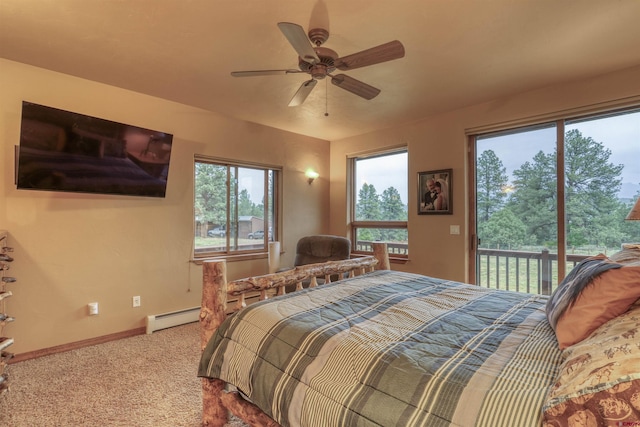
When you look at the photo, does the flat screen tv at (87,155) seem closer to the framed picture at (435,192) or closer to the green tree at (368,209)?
the green tree at (368,209)

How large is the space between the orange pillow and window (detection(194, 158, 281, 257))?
12.0 feet

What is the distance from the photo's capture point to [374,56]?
6.13 feet

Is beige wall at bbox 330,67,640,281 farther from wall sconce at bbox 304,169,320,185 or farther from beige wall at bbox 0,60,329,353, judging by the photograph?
beige wall at bbox 0,60,329,353

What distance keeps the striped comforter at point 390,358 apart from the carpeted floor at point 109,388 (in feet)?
2.35

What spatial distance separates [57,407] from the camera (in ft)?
6.60

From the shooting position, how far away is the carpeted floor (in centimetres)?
190

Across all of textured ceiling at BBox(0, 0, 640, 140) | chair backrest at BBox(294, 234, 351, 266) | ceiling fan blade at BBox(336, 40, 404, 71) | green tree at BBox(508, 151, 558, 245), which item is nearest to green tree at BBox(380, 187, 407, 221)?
chair backrest at BBox(294, 234, 351, 266)

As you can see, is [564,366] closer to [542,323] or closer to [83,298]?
[542,323]

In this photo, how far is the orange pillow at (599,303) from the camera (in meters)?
1.06

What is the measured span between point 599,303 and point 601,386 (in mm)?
486

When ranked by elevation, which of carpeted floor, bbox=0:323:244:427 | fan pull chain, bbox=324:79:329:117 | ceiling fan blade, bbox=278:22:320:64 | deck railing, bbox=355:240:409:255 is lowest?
carpeted floor, bbox=0:323:244:427

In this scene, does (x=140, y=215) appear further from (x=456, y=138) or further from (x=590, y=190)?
(x=590, y=190)

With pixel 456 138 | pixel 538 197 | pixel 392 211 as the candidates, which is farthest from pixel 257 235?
pixel 538 197

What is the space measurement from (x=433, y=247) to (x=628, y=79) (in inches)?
95.4
